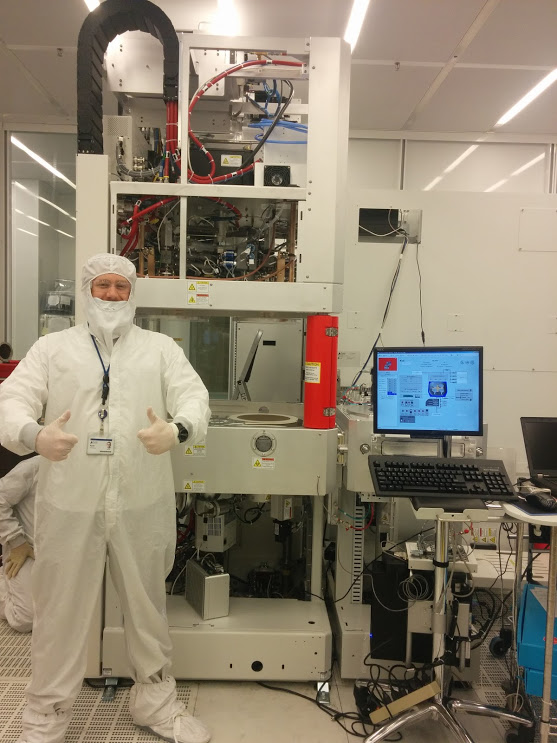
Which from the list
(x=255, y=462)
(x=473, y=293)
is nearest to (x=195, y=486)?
(x=255, y=462)

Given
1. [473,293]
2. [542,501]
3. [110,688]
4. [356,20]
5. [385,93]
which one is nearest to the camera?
[542,501]

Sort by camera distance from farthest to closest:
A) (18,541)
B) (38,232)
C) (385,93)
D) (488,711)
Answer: (38,232) < (385,93) < (18,541) < (488,711)

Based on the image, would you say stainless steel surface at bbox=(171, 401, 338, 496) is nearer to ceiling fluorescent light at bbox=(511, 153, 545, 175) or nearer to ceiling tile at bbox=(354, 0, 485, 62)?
ceiling tile at bbox=(354, 0, 485, 62)

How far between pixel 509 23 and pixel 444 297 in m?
1.41

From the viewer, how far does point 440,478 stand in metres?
1.66

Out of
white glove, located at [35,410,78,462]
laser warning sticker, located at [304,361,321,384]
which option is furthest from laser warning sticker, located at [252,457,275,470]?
white glove, located at [35,410,78,462]

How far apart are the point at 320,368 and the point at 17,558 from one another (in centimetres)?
167

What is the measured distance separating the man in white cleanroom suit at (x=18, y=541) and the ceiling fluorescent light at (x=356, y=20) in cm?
254

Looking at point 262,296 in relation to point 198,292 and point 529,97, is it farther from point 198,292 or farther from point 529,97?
point 529,97

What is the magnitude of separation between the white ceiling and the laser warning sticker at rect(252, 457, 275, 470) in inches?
82.2

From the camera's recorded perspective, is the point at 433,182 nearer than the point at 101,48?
No

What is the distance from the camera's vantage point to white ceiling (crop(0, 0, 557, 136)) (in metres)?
2.53

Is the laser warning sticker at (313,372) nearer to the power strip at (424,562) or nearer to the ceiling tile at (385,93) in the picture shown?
the power strip at (424,562)

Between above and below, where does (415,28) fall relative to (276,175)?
above
